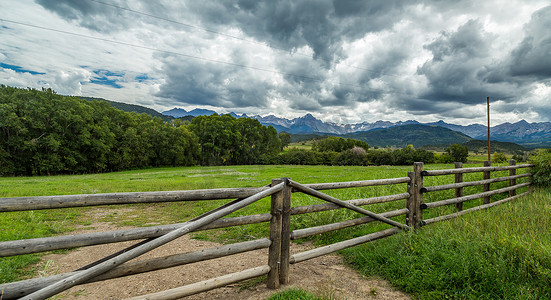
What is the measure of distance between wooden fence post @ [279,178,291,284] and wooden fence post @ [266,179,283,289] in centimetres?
7

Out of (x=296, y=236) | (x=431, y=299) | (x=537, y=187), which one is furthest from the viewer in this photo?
(x=537, y=187)

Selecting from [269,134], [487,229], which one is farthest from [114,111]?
[487,229]

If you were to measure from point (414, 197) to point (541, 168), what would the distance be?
347 inches

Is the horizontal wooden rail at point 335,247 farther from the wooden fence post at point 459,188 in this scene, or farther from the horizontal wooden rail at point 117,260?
the wooden fence post at point 459,188

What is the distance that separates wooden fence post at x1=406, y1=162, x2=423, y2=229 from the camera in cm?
645

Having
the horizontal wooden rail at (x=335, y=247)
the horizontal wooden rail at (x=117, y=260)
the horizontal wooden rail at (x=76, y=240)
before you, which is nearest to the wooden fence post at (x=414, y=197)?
the horizontal wooden rail at (x=335, y=247)

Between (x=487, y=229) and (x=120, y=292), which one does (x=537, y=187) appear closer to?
(x=487, y=229)

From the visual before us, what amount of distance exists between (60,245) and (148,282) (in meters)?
2.35

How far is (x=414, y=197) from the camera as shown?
21.2 feet

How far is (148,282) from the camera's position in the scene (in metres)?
4.80

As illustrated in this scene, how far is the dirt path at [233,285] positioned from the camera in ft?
14.0

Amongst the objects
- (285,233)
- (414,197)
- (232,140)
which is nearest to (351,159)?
(232,140)

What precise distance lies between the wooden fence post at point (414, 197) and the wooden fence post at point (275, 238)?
12.8 ft

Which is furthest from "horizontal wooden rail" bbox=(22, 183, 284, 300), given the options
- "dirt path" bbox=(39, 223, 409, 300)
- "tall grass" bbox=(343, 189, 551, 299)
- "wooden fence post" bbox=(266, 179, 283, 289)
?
"tall grass" bbox=(343, 189, 551, 299)
